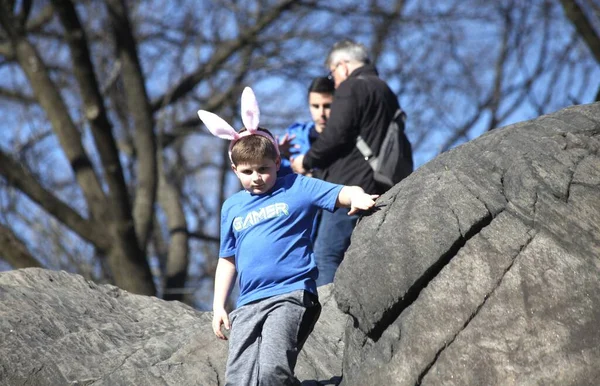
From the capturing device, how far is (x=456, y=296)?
3.60m

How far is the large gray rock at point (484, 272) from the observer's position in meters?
3.47

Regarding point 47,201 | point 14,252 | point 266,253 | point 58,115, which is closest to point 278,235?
point 266,253

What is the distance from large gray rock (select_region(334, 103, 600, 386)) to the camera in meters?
3.47

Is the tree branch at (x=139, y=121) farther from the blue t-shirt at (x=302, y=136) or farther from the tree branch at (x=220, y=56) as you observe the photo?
the blue t-shirt at (x=302, y=136)

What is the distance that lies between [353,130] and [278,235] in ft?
4.65

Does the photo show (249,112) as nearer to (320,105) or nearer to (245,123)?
(245,123)

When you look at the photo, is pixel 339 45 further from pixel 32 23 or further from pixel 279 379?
pixel 32 23

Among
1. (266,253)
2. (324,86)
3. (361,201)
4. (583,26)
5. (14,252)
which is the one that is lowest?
(14,252)

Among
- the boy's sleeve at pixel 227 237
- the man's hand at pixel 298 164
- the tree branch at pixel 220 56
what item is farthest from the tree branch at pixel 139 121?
the boy's sleeve at pixel 227 237

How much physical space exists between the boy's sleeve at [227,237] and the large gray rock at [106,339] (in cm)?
59

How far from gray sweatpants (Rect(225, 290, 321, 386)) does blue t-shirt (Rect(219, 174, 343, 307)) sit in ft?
0.17

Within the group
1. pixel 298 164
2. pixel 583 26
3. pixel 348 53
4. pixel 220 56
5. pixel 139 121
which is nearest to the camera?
pixel 298 164

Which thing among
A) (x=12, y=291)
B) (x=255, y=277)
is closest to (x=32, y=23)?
(x=12, y=291)

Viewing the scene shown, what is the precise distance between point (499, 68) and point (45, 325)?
430 inches
